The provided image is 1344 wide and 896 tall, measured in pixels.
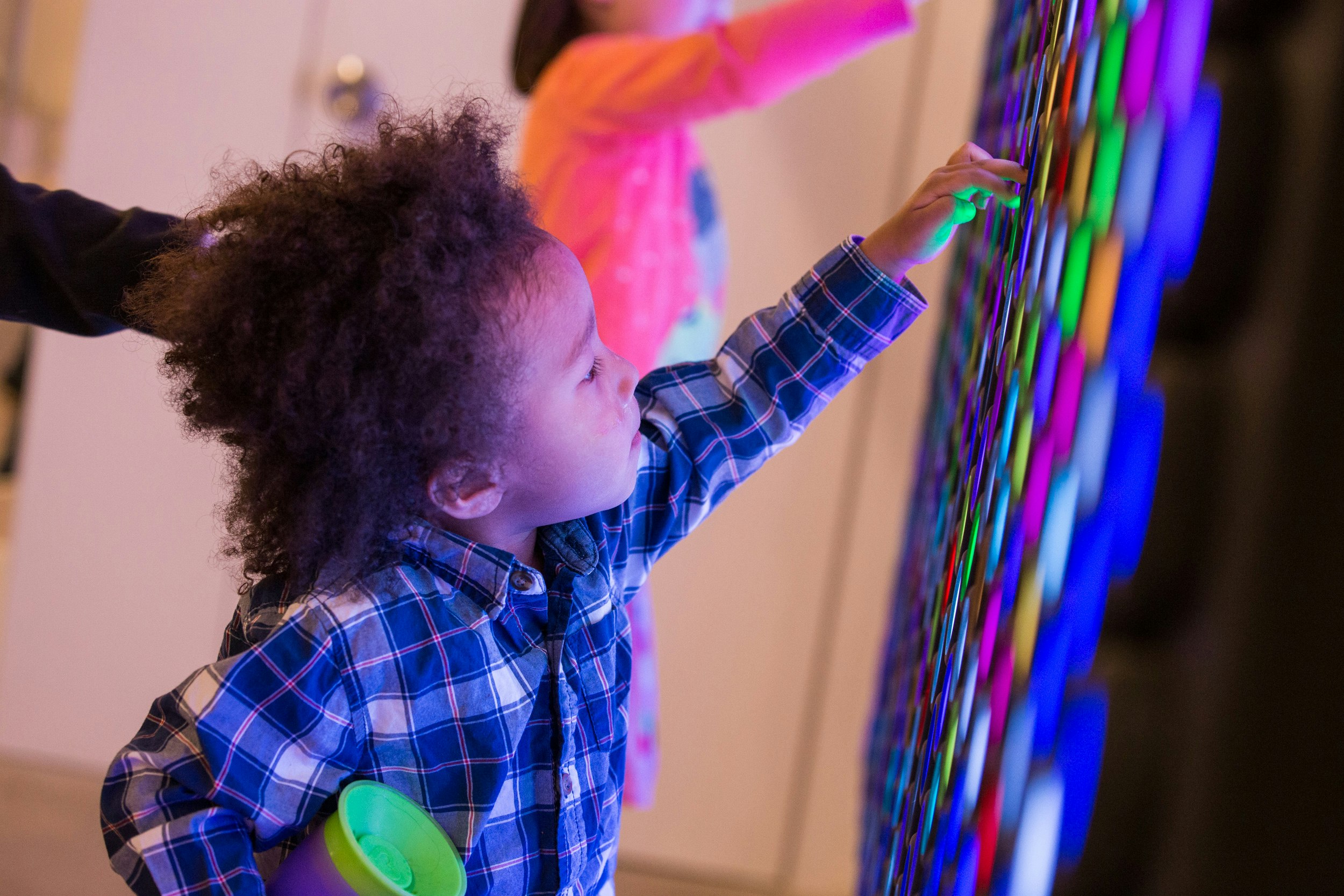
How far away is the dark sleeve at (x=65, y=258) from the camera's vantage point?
63cm

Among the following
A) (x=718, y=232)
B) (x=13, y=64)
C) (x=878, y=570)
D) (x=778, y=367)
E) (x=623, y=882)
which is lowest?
(x=623, y=882)

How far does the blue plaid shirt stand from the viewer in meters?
0.52

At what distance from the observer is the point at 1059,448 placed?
20 centimetres

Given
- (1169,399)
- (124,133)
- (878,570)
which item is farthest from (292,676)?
(124,133)

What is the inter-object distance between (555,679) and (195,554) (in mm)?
1067

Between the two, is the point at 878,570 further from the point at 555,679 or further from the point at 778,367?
the point at 555,679

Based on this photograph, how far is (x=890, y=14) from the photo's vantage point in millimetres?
831

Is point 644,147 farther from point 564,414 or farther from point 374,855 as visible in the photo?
point 374,855

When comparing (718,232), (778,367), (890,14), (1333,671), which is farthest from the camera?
(718,232)

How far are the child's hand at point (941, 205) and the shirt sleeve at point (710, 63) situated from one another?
25 cm

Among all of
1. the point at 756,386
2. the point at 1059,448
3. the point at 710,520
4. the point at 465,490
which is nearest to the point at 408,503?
the point at 465,490

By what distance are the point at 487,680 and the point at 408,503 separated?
104mm

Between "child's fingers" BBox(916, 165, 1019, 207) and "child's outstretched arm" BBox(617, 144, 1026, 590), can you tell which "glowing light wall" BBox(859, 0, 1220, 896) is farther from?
"child's outstretched arm" BBox(617, 144, 1026, 590)

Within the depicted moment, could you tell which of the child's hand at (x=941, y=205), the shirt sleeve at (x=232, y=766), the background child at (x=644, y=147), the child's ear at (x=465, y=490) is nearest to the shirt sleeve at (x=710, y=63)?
the background child at (x=644, y=147)
